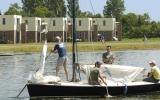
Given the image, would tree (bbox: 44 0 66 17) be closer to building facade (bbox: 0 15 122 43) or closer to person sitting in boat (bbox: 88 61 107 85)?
building facade (bbox: 0 15 122 43)

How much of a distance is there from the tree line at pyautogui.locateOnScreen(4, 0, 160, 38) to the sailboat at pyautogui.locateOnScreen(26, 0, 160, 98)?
394 ft

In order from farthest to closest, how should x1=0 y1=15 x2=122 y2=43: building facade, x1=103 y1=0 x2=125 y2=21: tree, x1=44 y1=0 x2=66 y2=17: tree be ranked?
1. x1=103 y1=0 x2=125 y2=21: tree
2. x1=44 y1=0 x2=66 y2=17: tree
3. x1=0 y1=15 x2=122 y2=43: building facade

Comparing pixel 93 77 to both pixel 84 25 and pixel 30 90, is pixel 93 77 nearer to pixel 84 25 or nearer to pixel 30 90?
pixel 30 90

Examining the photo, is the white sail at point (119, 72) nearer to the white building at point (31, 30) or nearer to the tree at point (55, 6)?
the white building at point (31, 30)

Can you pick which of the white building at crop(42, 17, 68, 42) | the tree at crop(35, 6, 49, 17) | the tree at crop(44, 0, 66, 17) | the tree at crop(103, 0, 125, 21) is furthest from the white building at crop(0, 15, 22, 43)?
the tree at crop(103, 0, 125, 21)

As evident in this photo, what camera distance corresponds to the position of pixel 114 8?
18375 cm

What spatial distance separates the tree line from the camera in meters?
158

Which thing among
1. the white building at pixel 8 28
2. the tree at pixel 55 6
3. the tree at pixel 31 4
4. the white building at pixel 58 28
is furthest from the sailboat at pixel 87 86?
the tree at pixel 31 4

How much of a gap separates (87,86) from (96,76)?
1.83ft

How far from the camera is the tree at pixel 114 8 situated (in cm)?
18375

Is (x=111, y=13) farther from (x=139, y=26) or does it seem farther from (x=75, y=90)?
(x=75, y=90)

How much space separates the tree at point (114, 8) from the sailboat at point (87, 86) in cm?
15551

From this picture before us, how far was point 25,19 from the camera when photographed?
12662 cm

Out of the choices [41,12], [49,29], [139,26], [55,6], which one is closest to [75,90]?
[49,29]
